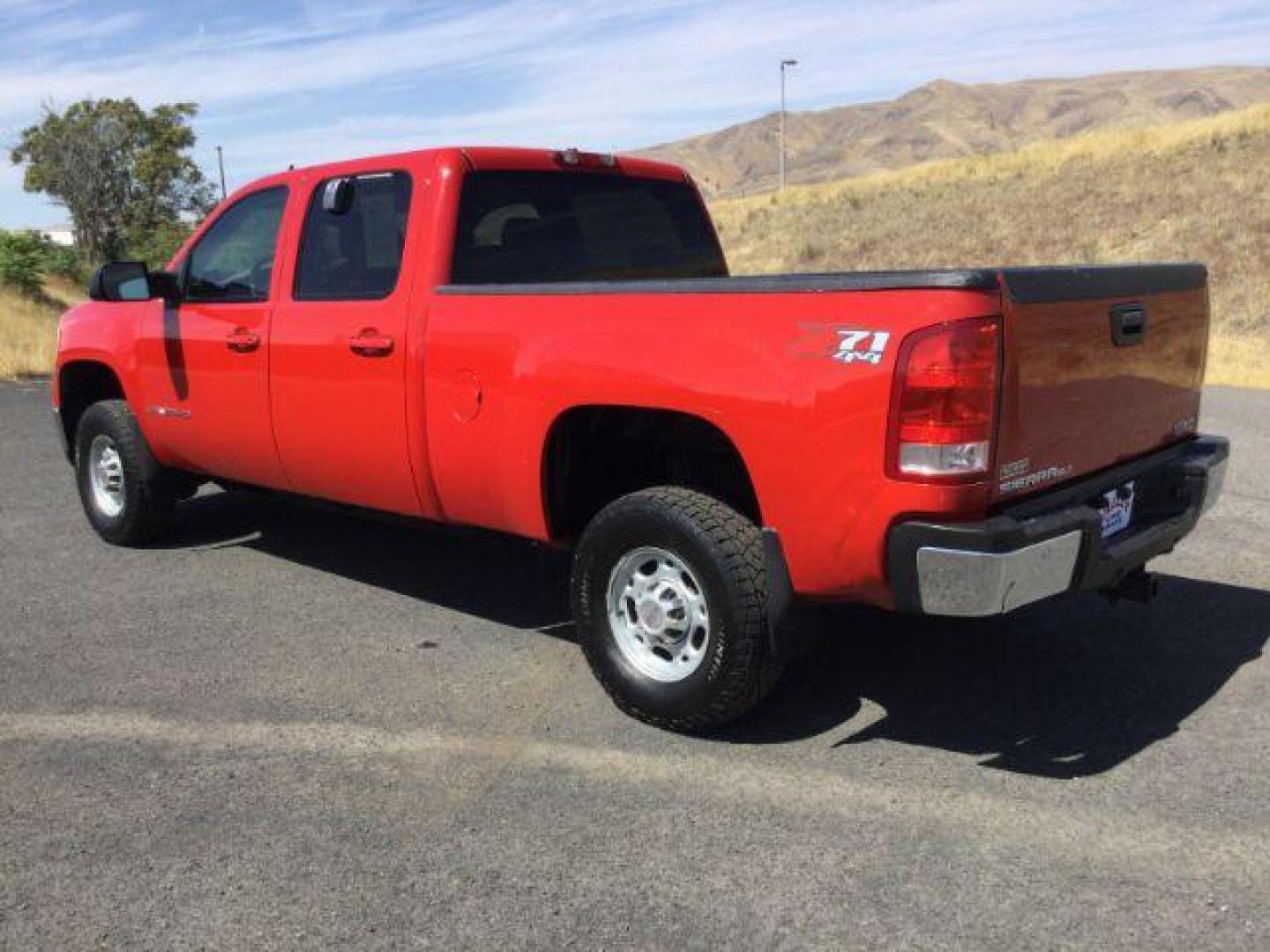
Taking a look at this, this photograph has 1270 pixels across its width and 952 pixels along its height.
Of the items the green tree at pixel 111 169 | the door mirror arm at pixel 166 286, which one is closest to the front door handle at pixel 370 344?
the door mirror arm at pixel 166 286

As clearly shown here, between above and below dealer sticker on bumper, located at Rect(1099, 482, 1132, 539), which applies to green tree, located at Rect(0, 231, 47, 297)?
above

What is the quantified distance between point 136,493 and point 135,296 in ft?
3.76

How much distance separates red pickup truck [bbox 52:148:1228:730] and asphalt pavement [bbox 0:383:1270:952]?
1.26 ft

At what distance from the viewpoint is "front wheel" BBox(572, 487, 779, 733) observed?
3.66 meters

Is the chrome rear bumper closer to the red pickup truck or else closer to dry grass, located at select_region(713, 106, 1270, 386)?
the red pickup truck

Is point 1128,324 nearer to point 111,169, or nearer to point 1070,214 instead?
point 1070,214

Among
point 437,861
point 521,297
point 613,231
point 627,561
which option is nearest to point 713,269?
point 613,231

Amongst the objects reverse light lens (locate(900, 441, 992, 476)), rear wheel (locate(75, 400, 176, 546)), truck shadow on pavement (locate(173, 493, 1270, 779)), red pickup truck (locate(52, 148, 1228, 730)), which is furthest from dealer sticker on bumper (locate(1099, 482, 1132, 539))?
rear wheel (locate(75, 400, 176, 546))

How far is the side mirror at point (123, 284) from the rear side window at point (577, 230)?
198cm

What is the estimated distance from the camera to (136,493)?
6.29 metres

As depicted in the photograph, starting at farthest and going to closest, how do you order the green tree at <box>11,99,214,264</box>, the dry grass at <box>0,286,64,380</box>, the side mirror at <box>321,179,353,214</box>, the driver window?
1. the green tree at <box>11,99,214,264</box>
2. the dry grass at <box>0,286,64,380</box>
3. the driver window
4. the side mirror at <box>321,179,353,214</box>

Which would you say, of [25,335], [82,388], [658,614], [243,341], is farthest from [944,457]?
[25,335]

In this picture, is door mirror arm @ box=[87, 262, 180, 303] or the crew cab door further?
door mirror arm @ box=[87, 262, 180, 303]

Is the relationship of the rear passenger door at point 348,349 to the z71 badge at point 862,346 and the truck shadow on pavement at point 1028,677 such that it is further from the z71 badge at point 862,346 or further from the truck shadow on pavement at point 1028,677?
the z71 badge at point 862,346
